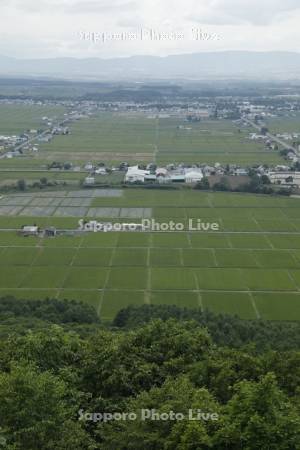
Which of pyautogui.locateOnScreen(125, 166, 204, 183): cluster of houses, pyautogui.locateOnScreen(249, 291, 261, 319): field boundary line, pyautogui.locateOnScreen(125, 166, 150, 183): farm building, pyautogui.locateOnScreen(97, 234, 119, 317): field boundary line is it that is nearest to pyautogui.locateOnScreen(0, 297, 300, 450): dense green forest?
pyautogui.locateOnScreen(249, 291, 261, 319): field boundary line

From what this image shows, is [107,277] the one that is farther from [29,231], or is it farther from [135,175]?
[135,175]

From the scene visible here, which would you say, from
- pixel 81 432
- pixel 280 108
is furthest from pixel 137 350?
pixel 280 108

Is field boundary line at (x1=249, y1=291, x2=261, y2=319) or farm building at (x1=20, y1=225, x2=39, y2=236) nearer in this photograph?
field boundary line at (x1=249, y1=291, x2=261, y2=319)

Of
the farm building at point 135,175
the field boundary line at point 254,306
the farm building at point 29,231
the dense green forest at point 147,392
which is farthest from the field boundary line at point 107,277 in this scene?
the farm building at point 135,175

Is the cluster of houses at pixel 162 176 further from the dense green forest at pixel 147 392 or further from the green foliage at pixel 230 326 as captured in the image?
the dense green forest at pixel 147 392

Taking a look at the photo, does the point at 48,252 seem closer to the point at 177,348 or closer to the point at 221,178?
the point at 177,348

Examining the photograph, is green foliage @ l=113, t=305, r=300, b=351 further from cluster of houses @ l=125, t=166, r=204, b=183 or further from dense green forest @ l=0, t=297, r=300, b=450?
cluster of houses @ l=125, t=166, r=204, b=183

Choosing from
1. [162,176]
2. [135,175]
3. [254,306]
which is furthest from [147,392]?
[162,176]

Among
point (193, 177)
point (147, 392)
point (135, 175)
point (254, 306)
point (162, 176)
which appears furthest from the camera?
point (162, 176)

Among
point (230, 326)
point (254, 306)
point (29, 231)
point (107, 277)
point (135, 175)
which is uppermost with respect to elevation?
point (135, 175)
